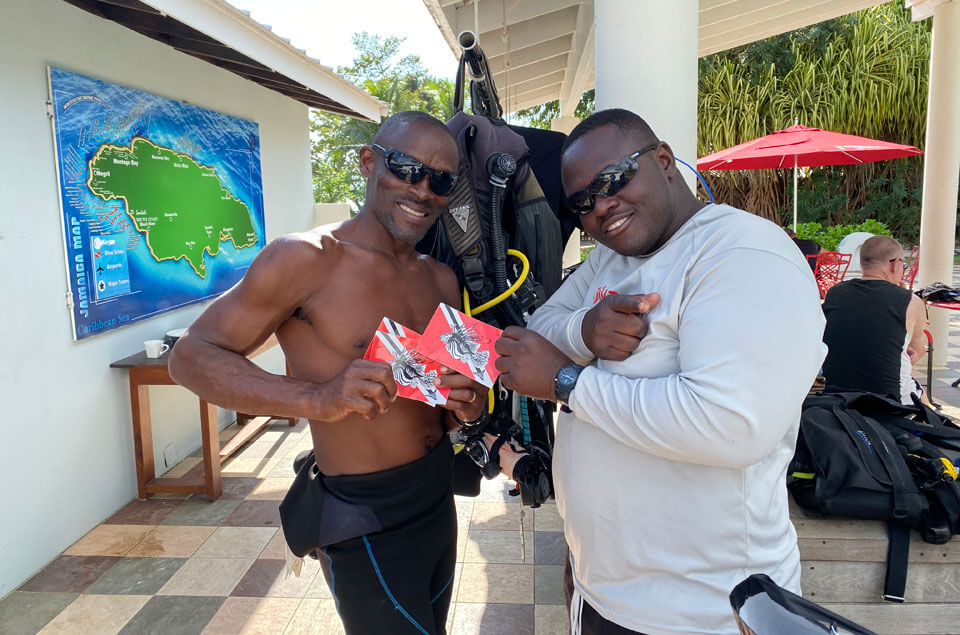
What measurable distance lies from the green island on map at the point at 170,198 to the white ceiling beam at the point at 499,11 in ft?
8.15

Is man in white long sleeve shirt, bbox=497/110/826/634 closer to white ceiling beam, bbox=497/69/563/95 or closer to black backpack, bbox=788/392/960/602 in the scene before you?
black backpack, bbox=788/392/960/602

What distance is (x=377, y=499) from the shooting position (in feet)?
5.99

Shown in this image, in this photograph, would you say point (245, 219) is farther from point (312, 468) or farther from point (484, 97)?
point (312, 468)

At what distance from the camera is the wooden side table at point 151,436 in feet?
13.9

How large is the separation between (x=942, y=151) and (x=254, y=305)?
7514mm

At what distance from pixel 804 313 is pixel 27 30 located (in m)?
4.23

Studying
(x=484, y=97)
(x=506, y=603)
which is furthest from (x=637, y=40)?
(x=506, y=603)

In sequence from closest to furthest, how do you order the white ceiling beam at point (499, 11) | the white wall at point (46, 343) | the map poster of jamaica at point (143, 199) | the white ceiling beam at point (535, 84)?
the white wall at point (46, 343)
the map poster of jamaica at point (143, 199)
the white ceiling beam at point (499, 11)
the white ceiling beam at point (535, 84)

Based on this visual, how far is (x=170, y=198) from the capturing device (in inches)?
192

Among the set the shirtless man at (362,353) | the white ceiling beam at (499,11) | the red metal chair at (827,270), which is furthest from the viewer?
the red metal chair at (827,270)

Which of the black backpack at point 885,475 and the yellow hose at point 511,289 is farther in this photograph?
the black backpack at point 885,475

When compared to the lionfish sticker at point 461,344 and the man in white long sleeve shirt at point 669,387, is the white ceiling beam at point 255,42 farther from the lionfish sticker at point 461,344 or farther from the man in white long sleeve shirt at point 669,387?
the man in white long sleeve shirt at point 669,387

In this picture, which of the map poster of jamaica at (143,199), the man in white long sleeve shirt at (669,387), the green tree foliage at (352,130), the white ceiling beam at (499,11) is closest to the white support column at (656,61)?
the man in white long sleeve shirt at (669,387)

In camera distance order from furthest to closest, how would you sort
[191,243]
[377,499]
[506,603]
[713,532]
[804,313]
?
[191,243]
[506,603]
[377,499]
[713,532]
[804,313]
